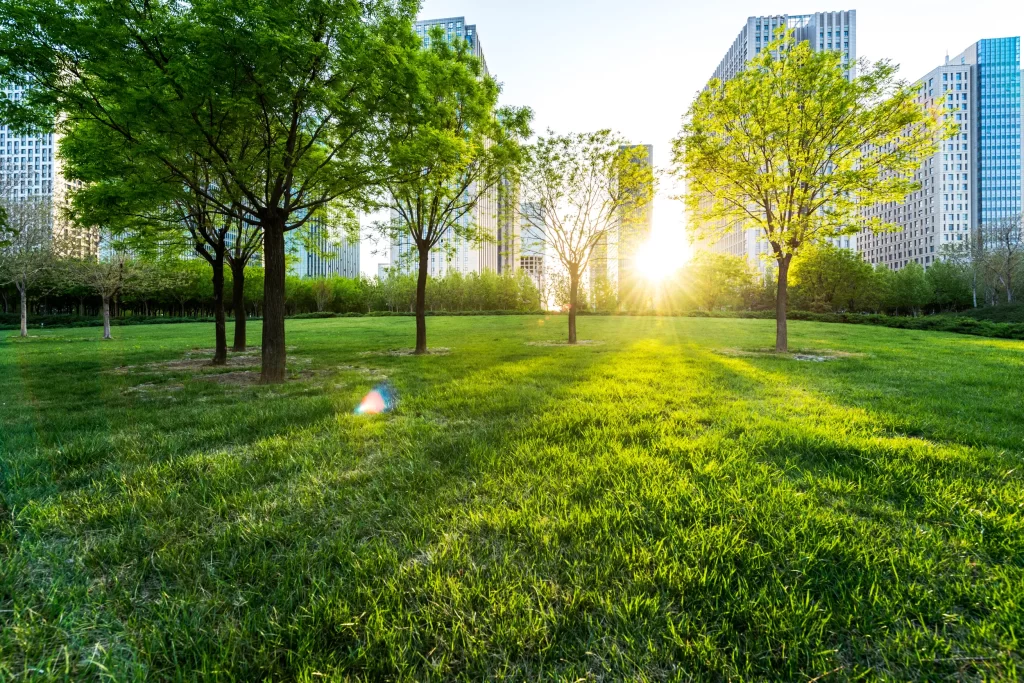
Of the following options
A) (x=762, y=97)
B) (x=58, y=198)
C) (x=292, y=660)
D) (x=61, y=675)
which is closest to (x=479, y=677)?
(x=292, y=660)

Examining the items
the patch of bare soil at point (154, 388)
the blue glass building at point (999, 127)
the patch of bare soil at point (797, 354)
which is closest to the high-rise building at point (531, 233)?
the patch of bare soil at point (797, 354)

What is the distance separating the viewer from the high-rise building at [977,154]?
99438 mm

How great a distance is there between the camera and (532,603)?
6.84 ft

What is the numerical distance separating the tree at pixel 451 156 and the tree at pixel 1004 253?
64091mm

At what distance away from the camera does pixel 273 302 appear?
28.7ft

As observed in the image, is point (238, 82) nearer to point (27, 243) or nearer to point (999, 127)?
point (27, 243)

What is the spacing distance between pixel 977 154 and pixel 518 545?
167 m

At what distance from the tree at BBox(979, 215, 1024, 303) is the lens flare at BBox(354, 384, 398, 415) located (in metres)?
69.9

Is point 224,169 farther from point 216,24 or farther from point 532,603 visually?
point 532,603

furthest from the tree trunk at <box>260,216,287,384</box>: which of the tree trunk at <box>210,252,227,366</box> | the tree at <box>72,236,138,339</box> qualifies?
the tree at <box>72,236,138,339</box>

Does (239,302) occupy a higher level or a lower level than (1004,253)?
lower

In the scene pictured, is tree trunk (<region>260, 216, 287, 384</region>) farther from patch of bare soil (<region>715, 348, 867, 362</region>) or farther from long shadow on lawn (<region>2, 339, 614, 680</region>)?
patch of bare soil (<region>715, 348, 867, 362</region>)

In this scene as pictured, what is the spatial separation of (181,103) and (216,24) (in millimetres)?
1562

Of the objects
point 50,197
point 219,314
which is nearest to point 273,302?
point 219,314
